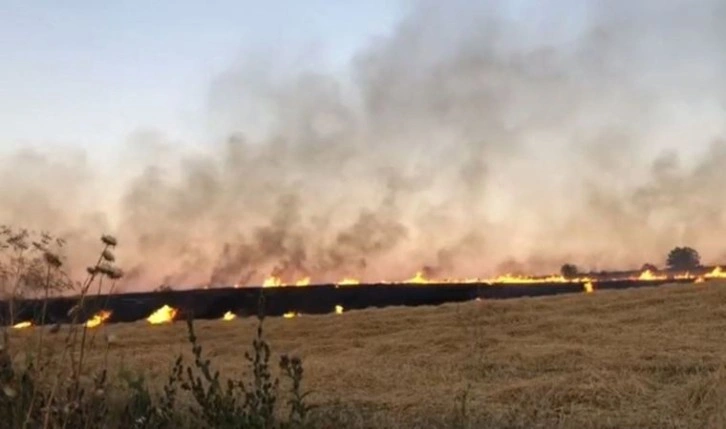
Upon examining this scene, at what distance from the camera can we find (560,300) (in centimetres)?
1285

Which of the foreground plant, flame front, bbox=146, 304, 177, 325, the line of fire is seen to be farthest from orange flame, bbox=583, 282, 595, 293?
the foreground plant

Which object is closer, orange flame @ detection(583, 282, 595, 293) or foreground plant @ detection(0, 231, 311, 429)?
foreground plant @ detection(0, 231, 311, 429)

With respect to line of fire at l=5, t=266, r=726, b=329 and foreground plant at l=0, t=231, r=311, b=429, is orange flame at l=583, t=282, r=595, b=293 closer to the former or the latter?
line of fire at l=5, t=266, r=726, b=329

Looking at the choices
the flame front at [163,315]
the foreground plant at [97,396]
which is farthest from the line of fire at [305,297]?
the foreground plant at [97,396]

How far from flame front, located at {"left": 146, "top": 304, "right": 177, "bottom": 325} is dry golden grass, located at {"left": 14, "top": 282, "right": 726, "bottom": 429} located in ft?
5.30

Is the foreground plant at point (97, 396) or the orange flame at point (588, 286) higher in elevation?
the orange flame at point (588, 286)

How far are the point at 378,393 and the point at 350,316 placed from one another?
6.35m

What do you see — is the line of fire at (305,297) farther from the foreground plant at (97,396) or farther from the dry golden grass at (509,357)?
the foreground plant at (97,396)

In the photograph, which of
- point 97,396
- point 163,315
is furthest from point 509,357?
point 163,315

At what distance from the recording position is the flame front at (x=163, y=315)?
14937mm

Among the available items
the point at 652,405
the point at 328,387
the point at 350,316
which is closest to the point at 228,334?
the point at 350,316

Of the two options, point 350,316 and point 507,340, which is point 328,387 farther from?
point 350,316

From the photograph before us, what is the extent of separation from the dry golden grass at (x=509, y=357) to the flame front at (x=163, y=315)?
1.61m

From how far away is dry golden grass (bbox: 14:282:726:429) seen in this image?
17.9 feet
